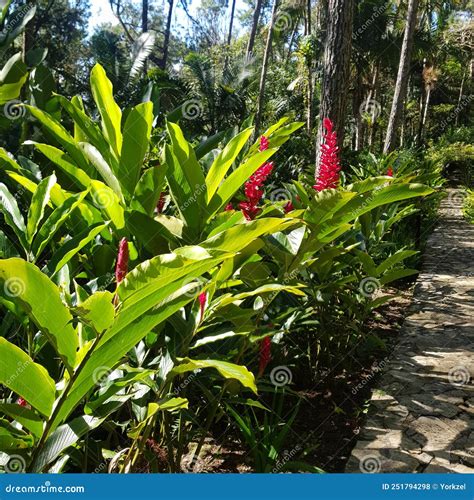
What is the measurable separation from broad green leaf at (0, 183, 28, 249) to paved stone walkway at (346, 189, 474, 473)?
5.75ft

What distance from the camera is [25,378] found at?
4.26ft

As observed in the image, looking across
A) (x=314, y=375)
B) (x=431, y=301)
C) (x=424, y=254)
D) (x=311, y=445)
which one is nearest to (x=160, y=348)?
(x=311, y=445)

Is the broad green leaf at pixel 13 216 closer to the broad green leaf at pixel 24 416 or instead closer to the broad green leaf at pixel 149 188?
the broad green leaf at pixel 149 188

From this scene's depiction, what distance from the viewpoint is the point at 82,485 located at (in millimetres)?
1507

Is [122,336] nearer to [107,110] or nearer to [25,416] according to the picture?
[25,416]

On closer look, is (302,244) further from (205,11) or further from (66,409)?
(205,11)

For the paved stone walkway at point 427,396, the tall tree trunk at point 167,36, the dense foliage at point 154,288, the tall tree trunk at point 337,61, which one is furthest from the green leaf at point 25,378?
the tall tree trunk at point 167,36

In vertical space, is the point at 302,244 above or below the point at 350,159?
below

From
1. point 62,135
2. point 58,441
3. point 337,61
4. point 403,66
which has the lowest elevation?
point 58,441

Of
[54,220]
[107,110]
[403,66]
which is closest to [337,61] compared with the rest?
[107,110]

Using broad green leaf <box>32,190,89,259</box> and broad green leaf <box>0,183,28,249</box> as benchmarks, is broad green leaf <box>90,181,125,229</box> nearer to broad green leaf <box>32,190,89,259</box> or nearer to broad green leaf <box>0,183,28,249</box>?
broad green leaf <box>32,190,89,259</box>

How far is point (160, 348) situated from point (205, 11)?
166 feet

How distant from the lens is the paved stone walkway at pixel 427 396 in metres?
2.57

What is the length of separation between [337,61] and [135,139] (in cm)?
401
